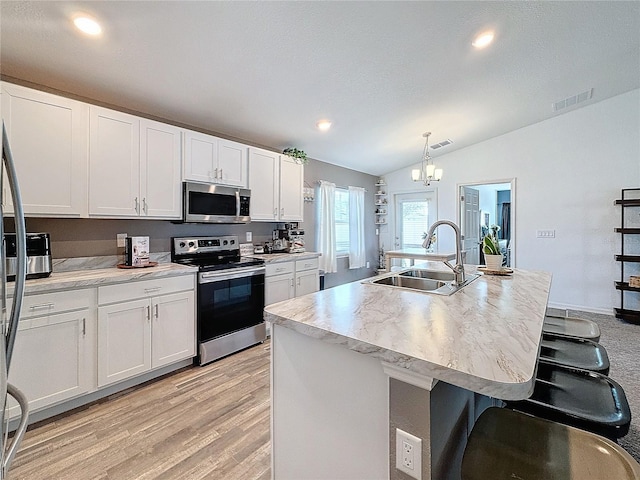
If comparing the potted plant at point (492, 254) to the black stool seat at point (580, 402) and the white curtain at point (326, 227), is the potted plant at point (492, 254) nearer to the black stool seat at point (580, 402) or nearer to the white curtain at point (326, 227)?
the black stool seat at point (580, 402)

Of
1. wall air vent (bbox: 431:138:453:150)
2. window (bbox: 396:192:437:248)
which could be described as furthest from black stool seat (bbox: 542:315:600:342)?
window (bbox: 396:192:437:248)

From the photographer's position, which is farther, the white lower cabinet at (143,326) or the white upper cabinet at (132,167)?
the white upper cabinet at (132,167)

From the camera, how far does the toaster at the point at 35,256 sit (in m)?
1.93

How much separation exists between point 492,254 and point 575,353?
1011 mm

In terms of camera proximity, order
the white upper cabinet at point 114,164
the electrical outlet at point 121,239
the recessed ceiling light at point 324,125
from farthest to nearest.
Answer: the recessed ceiling light at point 324,125
the electrical outlet at point 121,239
the white upper cabinet at point 114,164

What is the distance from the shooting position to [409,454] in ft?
3.01

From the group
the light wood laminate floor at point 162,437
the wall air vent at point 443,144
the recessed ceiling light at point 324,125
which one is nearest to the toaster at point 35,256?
the light wood laminate floor at point 162,437

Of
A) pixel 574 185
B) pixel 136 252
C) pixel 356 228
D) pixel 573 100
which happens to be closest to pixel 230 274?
pixel 136 252

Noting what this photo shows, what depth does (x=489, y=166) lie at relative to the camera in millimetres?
5316

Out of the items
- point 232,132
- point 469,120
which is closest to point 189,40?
point 232,132

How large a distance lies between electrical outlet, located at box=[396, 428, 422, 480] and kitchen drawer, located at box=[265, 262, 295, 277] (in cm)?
260

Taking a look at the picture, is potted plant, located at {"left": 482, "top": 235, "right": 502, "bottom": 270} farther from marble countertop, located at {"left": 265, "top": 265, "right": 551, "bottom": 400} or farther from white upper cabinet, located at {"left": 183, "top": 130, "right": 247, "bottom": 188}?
white upper cabinet, located at {"left": 183, "top": 130, "right": 247, "bottom": 188}

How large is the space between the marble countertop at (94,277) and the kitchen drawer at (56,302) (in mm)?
36

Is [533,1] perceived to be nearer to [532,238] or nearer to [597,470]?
[597,470]
